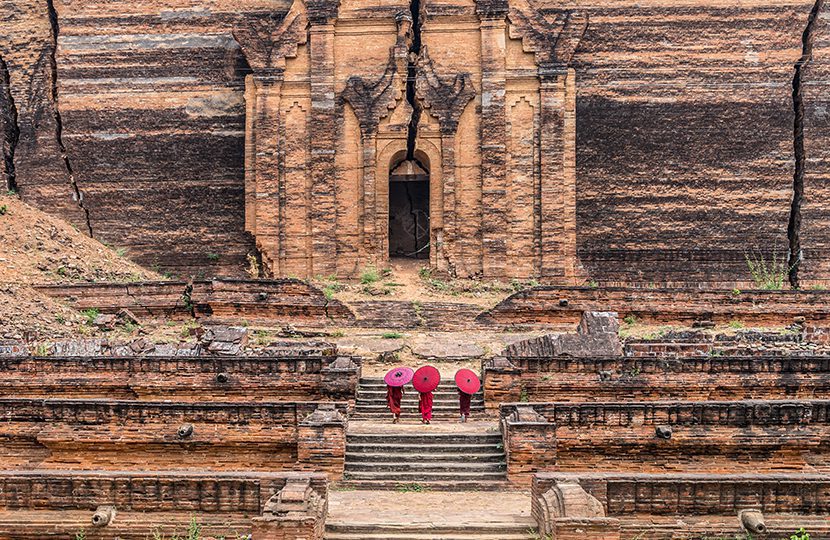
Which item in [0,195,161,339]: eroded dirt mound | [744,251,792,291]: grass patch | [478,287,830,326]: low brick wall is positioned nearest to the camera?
[0,195,161,339]: eroded dirt mound

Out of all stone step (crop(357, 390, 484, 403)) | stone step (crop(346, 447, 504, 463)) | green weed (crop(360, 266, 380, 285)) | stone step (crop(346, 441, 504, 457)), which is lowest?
stone step (crop(346, 447, 504, 463))

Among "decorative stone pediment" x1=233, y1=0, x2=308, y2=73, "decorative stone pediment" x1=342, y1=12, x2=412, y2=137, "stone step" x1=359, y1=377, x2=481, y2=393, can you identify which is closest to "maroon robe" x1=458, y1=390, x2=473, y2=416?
"stone step" x1=359, y1=377, x2=481, y2=393

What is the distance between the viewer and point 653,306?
18.9 meters

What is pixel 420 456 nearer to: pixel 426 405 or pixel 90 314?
pixel 426 405

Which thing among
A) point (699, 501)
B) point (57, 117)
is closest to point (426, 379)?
point (699, 501)

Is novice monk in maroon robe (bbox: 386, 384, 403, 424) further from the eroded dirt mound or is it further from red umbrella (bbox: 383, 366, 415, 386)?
the eroded dirt mound

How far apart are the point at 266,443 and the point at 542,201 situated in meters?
12.6

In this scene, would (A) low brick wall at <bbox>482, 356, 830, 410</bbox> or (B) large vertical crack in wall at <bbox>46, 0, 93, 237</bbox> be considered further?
(B) large vertical crack in wall at <bbox>46, 0, 93, 237</bbox>

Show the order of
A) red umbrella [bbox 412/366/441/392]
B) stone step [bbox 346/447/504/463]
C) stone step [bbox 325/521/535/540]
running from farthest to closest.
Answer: red umbrella [bbox 412/366/441/392] < stone step [bbox 346/447/504/463] < stone step [bbox 325/521/535/540]

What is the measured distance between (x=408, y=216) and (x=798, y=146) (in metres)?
10.5

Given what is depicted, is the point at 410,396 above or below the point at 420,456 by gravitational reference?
above

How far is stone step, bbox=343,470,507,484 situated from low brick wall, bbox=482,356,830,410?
2.30 metres

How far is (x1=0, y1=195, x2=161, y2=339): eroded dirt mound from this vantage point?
17438 mm

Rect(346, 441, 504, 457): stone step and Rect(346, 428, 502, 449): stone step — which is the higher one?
Rect(346, 428, 502, 449): stone step
